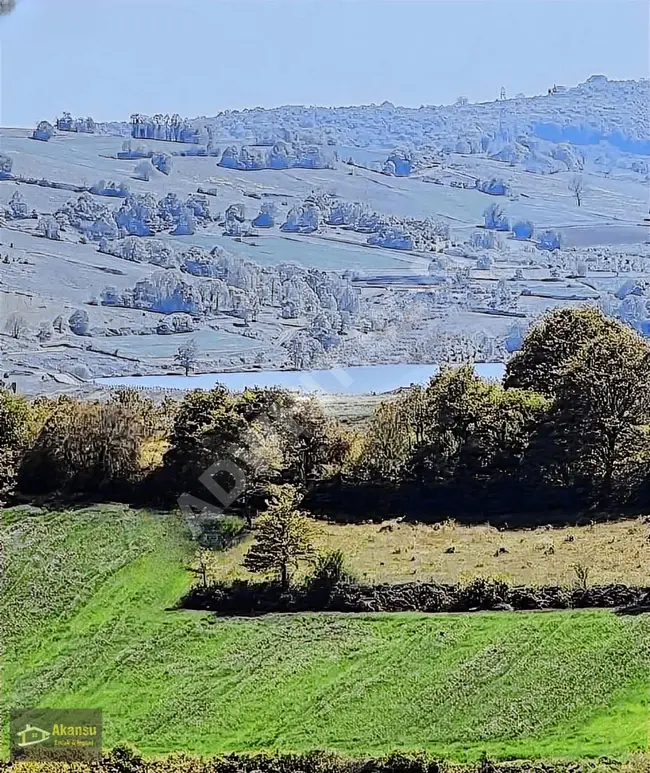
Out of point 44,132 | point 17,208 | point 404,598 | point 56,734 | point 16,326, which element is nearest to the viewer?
point 56,734

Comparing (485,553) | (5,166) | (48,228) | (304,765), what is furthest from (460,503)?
(5,166)

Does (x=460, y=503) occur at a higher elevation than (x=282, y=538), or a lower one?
higher

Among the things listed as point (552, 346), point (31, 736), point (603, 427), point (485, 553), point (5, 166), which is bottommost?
point (31, 736)

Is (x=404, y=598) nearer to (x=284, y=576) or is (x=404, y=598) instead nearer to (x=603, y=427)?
(x=284, y=576)

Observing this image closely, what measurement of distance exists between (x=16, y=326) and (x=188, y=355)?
3.20 feet

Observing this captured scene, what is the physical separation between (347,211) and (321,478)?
157 centimetres

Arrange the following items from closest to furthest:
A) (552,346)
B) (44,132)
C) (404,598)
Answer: (404,598)
(552,346)
(44,132)

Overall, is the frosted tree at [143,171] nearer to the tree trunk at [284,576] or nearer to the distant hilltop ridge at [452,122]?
the distant hilltop ridge at [452,122]

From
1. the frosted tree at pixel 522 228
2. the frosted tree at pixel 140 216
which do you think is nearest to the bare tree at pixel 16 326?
the frosted tree at pixel 140 216

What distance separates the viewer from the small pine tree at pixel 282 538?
5.63 meters

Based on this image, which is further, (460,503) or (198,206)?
(198,206)

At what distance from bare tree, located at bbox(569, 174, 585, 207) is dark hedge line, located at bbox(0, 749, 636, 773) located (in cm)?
313

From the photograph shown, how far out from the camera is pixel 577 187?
645 cm

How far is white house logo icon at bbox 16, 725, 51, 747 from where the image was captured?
17.1ft
